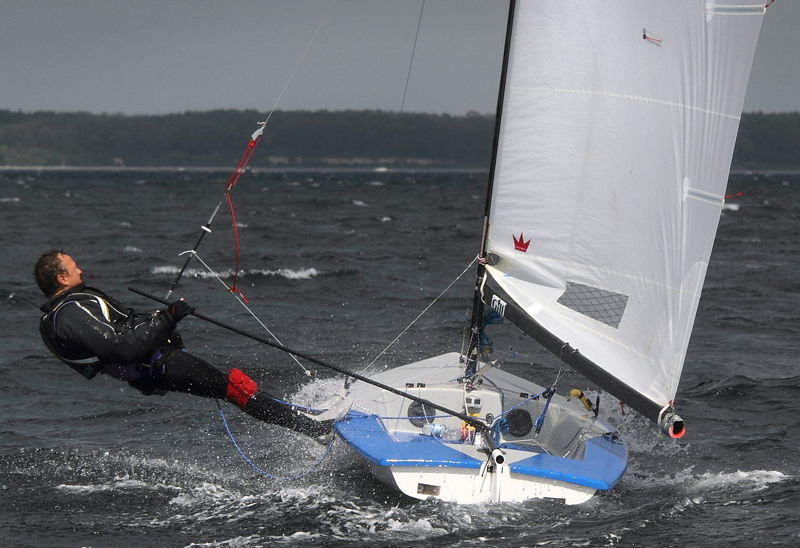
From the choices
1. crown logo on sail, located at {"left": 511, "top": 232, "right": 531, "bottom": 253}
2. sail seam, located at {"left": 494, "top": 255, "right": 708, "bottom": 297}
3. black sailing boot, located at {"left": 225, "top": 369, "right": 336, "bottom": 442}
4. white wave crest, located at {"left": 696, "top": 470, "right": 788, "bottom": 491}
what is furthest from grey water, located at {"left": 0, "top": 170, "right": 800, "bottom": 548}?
crown logo on sail, located at {"left": 511, "top": 232, "right": 531, "bottom": 253}

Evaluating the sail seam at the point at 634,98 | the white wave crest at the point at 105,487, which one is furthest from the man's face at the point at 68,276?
the sail seam at the point at 634,98

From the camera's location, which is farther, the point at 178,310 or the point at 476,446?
the point at 476,446

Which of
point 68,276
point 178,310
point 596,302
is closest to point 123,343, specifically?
point 178,310

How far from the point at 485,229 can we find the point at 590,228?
790 mm

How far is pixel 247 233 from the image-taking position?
25.5 m

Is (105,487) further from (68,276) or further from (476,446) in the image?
(476,446)

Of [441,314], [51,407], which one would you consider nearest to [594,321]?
[51,407]

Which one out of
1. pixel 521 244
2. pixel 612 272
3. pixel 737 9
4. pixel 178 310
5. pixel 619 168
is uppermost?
pixel 737 9

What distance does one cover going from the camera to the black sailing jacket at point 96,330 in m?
4.96

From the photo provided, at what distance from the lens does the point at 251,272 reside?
1638 cm

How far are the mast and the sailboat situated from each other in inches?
0.8

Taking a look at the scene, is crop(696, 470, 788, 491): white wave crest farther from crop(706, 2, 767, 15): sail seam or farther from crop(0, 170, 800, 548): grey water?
crop(706, 2, 767, 15): sail seam

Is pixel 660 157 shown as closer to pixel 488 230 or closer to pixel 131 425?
pixel 488 230

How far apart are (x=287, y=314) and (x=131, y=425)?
4.81 m
